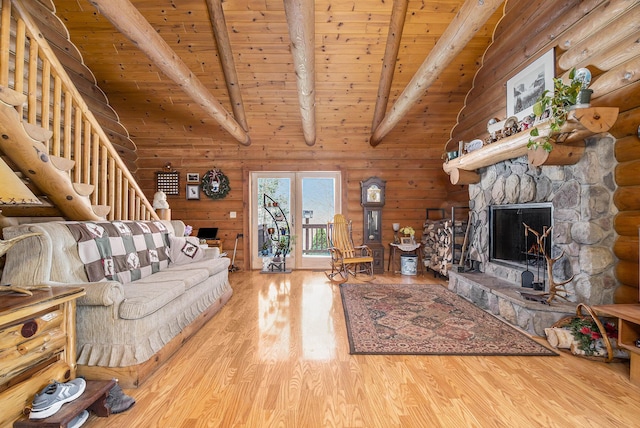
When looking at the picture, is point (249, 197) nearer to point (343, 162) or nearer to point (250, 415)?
point (343, 162)

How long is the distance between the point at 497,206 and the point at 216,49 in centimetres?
424

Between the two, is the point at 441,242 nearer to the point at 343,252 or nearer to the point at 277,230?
the point at 343,252

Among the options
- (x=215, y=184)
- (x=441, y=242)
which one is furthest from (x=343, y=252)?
(x=215, y=184)

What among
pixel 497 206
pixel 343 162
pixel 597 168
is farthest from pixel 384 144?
pixel 597 168

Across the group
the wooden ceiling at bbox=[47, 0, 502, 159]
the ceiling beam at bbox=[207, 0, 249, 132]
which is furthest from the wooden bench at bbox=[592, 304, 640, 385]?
the ceiling beam at bbox=[207, 0, 249, 132]

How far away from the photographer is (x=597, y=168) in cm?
253

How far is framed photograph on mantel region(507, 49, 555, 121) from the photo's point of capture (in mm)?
3085

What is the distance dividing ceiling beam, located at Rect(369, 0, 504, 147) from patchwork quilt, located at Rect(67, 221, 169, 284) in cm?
325

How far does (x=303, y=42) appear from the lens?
8.34 feet

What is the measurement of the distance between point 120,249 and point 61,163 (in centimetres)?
83

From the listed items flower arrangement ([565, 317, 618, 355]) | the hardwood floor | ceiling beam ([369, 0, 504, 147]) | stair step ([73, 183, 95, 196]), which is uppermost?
ceiling beam ([369, 0, 504, 147])

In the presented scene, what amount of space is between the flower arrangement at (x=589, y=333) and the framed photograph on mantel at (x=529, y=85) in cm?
209

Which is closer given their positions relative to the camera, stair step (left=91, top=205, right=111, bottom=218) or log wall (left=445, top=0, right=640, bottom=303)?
log wall (left=445, top=0, right=640, bottom=303)

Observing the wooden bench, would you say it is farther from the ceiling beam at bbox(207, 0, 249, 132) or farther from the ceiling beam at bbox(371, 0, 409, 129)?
the ceiling beam at bbox(207, 0, 249, 132)
